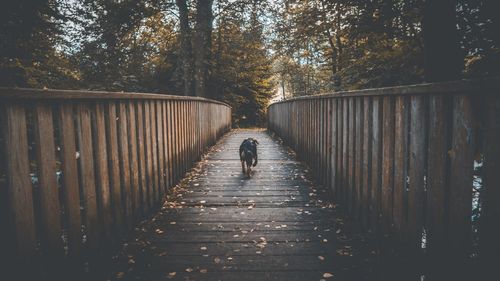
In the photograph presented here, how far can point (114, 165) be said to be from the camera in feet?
10.8

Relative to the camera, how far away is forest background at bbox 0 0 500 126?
13.3 feet

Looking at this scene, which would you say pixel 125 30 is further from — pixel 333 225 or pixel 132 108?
pixel 333 225

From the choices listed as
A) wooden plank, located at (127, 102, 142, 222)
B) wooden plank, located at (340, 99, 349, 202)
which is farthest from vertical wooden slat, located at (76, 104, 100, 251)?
wooden plank, located at (340, 99, 349, 202)

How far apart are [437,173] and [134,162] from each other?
2844mm

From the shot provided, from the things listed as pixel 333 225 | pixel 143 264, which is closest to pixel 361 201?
pixel 333 225

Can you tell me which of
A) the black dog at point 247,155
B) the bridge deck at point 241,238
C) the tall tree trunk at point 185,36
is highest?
the tall tree trunk at point 185,36

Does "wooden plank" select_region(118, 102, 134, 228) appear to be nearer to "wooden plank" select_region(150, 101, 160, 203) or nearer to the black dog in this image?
"wooden plank" select_region(150, 101, 160, 203)

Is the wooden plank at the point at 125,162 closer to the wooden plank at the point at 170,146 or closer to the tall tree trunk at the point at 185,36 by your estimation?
the wooden plank at the point at 170,146

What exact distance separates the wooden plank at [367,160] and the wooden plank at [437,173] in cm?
115

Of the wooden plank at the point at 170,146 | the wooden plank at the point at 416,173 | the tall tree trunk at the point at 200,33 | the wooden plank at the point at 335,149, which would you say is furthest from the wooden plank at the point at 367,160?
the tall tree trunk at the point at 200,33

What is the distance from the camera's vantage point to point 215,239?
3.53m

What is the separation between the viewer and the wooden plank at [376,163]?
3195mm

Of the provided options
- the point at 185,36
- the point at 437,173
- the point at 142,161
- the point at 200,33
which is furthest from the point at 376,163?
the point at 185,36

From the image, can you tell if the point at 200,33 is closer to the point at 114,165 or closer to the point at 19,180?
the point at 114,165
